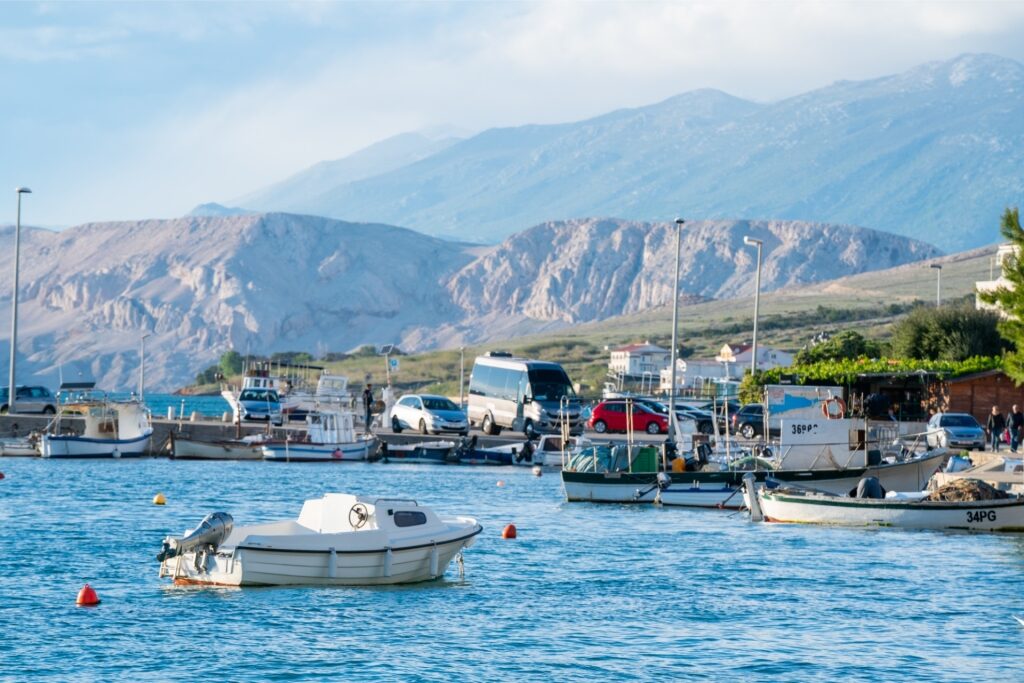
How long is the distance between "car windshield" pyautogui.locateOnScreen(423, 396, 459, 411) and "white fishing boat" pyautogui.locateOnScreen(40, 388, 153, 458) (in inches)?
462

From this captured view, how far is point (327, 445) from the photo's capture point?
207 feet

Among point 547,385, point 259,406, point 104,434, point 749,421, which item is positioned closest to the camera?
point 749,421

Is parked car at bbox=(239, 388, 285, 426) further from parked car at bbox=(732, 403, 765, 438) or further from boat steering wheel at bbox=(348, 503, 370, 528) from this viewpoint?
boat steering wheel at bbox=(348, 503, 370, 528)

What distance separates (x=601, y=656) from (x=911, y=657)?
4.63m

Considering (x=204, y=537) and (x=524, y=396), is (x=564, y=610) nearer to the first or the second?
(x=204, y=537)

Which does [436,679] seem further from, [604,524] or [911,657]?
[604,524]

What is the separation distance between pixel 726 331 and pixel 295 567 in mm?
139958

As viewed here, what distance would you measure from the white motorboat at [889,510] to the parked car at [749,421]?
21581mm

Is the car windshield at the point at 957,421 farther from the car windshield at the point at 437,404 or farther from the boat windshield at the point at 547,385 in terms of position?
the car windshield at the point at 437,404

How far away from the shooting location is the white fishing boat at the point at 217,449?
64.8 metres

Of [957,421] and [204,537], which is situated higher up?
[957,421]

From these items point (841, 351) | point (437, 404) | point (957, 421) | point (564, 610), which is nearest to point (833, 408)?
point (957, 421)

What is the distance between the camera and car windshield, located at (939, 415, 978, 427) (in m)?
58.5

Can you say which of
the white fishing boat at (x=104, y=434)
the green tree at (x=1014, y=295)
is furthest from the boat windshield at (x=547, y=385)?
the green tree at (x=1014, y=295)
